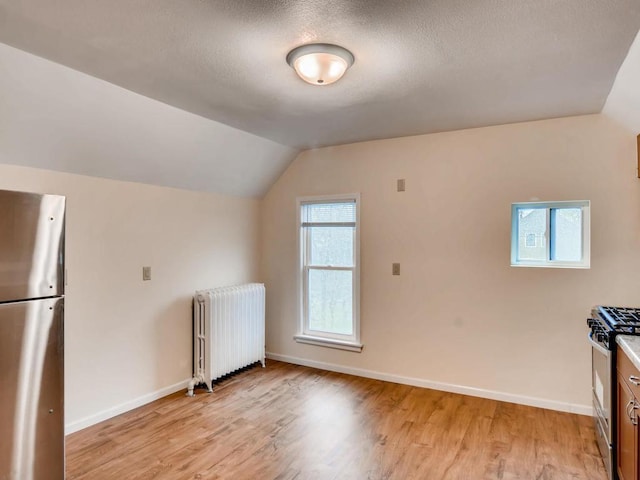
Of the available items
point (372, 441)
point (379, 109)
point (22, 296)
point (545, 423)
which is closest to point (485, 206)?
point (379, 109)

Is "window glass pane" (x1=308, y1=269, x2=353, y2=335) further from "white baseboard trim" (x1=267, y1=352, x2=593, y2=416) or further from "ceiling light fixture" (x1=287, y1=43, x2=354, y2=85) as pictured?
"ceiling light fixture" (x1=287, y1=43, x2=354, y2=85)

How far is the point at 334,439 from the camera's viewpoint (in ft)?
9.19

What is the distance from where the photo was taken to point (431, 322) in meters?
3.74

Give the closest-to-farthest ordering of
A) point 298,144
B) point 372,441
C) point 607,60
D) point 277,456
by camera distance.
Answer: point 607,60, point 277,456, point 372,441, point 298,144

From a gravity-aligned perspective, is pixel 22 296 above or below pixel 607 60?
below

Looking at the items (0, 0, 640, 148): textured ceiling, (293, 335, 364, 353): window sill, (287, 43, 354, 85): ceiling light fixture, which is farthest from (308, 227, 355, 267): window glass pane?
(287, 43, 354, 85): ceiling light fixture

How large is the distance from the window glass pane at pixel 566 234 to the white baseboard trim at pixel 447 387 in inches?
47.2

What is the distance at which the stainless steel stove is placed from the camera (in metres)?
2.15

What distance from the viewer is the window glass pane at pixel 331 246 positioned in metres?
4.24

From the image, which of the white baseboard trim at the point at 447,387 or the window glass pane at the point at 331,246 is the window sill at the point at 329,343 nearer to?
the white baseboard trim at the point at 447,387

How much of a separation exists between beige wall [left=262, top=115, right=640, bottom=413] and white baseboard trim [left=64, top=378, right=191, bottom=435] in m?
1.38

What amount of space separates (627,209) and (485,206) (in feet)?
3.31

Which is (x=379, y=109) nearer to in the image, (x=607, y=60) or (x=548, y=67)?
(x=548, y=67)

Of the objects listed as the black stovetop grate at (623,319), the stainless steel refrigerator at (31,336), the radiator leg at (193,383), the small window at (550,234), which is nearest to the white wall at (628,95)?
the small window at (550,234)
